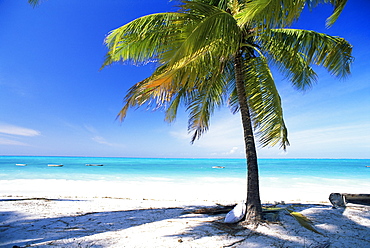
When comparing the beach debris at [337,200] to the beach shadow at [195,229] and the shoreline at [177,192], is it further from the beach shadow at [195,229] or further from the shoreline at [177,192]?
the shoreline at [177,192]

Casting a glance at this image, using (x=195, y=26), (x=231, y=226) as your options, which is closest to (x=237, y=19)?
(x=195, y=26)

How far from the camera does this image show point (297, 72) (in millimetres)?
3979

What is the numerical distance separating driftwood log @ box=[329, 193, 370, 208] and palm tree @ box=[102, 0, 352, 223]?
227cm

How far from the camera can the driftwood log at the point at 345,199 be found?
4633 mm

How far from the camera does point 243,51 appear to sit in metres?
3.92

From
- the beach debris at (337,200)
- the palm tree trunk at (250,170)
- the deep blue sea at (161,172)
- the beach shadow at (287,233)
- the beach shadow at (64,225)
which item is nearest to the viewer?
the beach shadow at (287,233)

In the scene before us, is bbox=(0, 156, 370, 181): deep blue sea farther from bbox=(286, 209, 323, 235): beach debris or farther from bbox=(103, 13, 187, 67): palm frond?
bbox=(286, 209, 323, 235): beach debris

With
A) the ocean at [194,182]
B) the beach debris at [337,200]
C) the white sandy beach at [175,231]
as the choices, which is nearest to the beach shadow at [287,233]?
the white sandy beach at [175,231]

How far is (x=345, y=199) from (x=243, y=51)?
416 centimetres

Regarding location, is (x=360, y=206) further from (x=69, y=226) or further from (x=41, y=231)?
(x=41, y=231)

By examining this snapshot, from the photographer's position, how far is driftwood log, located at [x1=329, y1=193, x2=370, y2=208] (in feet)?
15.2

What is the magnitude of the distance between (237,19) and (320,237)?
3.29 meters

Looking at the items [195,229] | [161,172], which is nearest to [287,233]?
[195,229]

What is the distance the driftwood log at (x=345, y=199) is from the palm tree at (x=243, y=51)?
2.27 metres
